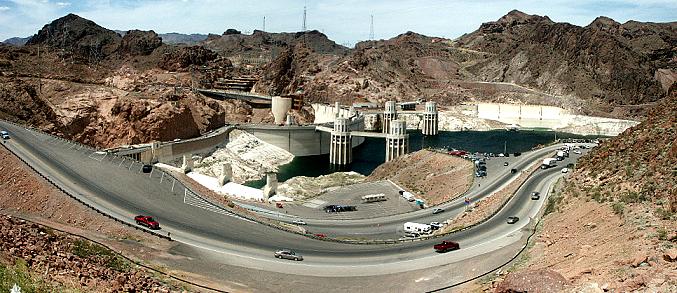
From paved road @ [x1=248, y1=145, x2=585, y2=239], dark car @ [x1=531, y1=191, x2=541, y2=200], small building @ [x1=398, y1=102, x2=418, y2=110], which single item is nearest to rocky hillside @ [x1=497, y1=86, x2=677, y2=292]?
dark car @ [x1=531, y1=191, x2=541, y2=200]

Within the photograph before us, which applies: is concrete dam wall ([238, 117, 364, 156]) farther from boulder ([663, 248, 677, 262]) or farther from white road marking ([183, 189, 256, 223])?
boulder ([663, 248, 677, 262])

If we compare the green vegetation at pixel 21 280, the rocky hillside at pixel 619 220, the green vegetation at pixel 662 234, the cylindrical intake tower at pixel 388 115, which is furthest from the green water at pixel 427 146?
the green vegetation at pixel 662 234

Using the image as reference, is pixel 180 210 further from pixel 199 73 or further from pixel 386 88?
pixel 386 88

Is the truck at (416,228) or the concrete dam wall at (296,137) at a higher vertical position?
the concrete dam wall at (296,137)

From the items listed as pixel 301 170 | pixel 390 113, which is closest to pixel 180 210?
pixel 301 170

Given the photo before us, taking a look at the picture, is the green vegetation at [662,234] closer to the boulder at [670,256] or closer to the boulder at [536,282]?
the boulder at [670,256]

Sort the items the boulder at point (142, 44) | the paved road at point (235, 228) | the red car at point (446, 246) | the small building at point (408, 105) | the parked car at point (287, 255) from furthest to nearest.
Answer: the boulder at point (142, 44) → the small building at point (408, 105) → the red car at point (446, 246) → the parked car at point (287, 255) → the paved road at point (235, 228)

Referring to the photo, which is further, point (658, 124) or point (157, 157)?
point (157, 157)
